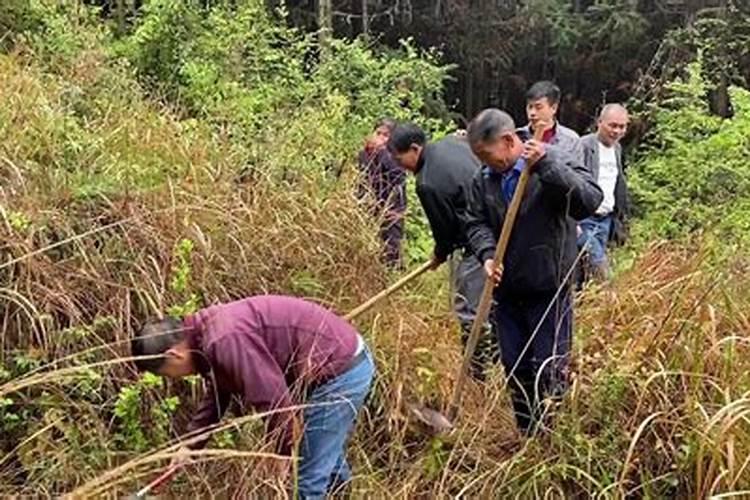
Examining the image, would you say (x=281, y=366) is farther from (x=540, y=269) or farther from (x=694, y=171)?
(x=694, y=171)

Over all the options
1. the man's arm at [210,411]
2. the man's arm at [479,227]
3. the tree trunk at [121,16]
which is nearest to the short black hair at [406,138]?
the man's arm at [479,227]

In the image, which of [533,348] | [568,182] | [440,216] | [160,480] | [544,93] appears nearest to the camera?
[160,480]

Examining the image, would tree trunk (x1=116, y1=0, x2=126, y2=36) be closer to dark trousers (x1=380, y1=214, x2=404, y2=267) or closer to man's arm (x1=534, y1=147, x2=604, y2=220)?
dark trousers (x1=380, y1=214, x2=404, y2=267)

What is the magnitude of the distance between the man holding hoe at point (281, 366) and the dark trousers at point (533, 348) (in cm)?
77

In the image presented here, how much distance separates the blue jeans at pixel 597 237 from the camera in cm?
620

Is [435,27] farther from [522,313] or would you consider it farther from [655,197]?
[522,313]

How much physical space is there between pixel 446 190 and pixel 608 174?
190 centimetres

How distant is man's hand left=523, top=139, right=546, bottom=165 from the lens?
155 inches

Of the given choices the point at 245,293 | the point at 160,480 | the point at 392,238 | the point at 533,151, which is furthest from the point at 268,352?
the point at 392,238

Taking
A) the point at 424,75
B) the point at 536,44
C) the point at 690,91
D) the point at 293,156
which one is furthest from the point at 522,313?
the point at 536,44

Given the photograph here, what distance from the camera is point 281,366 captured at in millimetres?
3680

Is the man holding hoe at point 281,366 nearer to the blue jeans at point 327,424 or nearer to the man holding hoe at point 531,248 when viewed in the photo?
the blue jeans at point 327,424

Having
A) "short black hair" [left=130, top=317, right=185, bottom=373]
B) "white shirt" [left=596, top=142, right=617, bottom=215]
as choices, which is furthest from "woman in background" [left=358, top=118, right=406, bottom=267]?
"short black hair" [left=130, top=317, right=185, bottom=373]

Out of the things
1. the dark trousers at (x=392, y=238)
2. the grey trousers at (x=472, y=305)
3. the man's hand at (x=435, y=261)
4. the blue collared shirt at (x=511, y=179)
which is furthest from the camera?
the dark trousers at (x=392, y=238)
